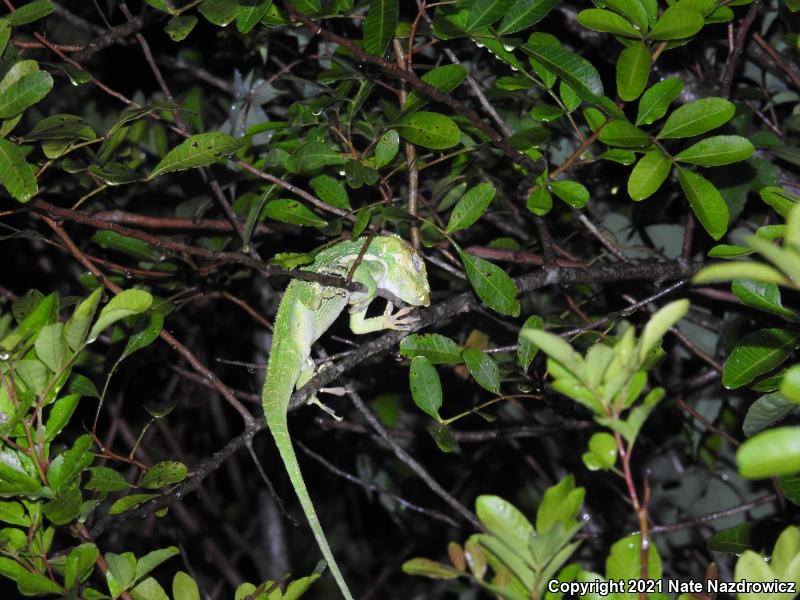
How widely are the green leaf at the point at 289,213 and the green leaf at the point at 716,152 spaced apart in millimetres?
1327

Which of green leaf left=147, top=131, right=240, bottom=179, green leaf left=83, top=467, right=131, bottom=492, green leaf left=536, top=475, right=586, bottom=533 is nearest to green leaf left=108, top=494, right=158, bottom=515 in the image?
green leaf left=83, top=467, right=131, bottom=492

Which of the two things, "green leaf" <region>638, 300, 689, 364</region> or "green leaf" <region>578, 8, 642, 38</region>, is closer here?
"green leaf" <region>638, 300, 689, 364</region>

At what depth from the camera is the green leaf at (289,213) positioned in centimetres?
297

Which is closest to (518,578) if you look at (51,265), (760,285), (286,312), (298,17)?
(760,285)

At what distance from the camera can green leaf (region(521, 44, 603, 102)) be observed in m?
2.37

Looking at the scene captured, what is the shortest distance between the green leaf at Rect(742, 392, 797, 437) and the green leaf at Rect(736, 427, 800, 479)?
1305mm

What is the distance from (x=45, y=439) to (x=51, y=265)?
379 cm

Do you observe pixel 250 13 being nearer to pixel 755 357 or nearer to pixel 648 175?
pixel 648 175

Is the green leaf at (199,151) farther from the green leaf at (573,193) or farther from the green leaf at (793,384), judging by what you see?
the green leaf at (793,384)

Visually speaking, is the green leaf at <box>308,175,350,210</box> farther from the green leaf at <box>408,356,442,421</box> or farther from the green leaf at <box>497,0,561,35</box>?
the green leaf at <box>497,0,561,35</box>

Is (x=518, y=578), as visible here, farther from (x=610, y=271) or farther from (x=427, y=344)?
(x=610, y=271)

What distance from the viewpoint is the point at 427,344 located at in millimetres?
2688

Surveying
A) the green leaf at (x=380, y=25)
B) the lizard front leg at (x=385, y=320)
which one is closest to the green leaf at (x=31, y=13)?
the green leaf at (x=380, y=25)

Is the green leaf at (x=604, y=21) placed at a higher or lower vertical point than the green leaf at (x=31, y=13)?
lower
